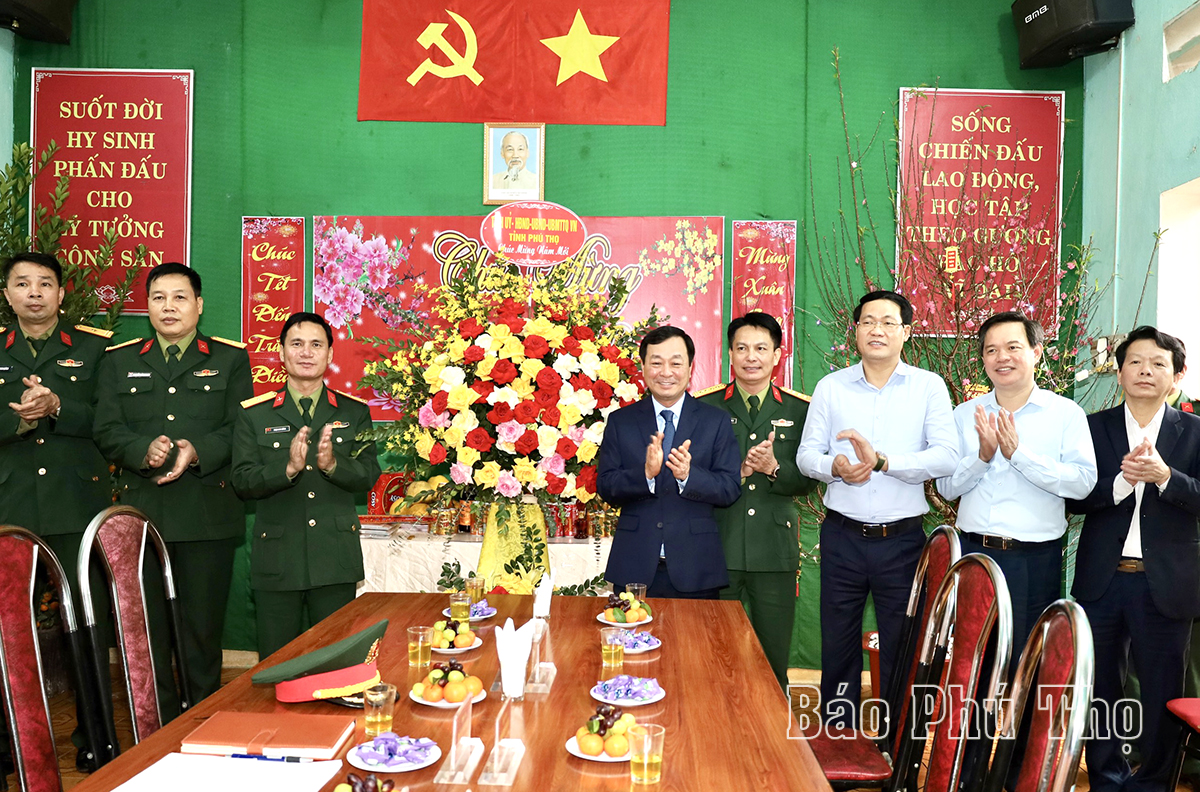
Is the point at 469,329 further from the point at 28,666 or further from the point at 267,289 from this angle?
the point at 267,289

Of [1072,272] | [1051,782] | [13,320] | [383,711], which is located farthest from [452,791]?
[1072,272]

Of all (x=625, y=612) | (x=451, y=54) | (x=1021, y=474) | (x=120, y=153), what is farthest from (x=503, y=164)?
(x=625, y=612)

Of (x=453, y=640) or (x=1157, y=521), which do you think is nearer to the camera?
(x=453, y=640)

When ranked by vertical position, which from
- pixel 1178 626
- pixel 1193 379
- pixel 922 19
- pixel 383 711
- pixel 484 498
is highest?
pixel 922 19

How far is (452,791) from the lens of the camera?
137 cm

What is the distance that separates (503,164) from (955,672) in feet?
12.4

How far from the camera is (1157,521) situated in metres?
2.90

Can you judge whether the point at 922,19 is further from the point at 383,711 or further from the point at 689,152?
the point at 383,711

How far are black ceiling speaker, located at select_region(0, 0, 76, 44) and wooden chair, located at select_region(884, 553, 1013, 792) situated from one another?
4981mm

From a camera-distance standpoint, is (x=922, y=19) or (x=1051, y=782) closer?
(x=1051, y=782)

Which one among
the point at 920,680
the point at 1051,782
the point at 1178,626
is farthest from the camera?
the point at 1178,626

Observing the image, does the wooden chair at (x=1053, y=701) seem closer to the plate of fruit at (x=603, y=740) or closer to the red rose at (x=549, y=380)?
the plate of fruit at (x=603, y=740)

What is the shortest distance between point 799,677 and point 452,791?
383 cm

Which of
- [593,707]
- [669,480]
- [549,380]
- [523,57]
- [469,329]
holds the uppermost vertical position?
[523,57]
